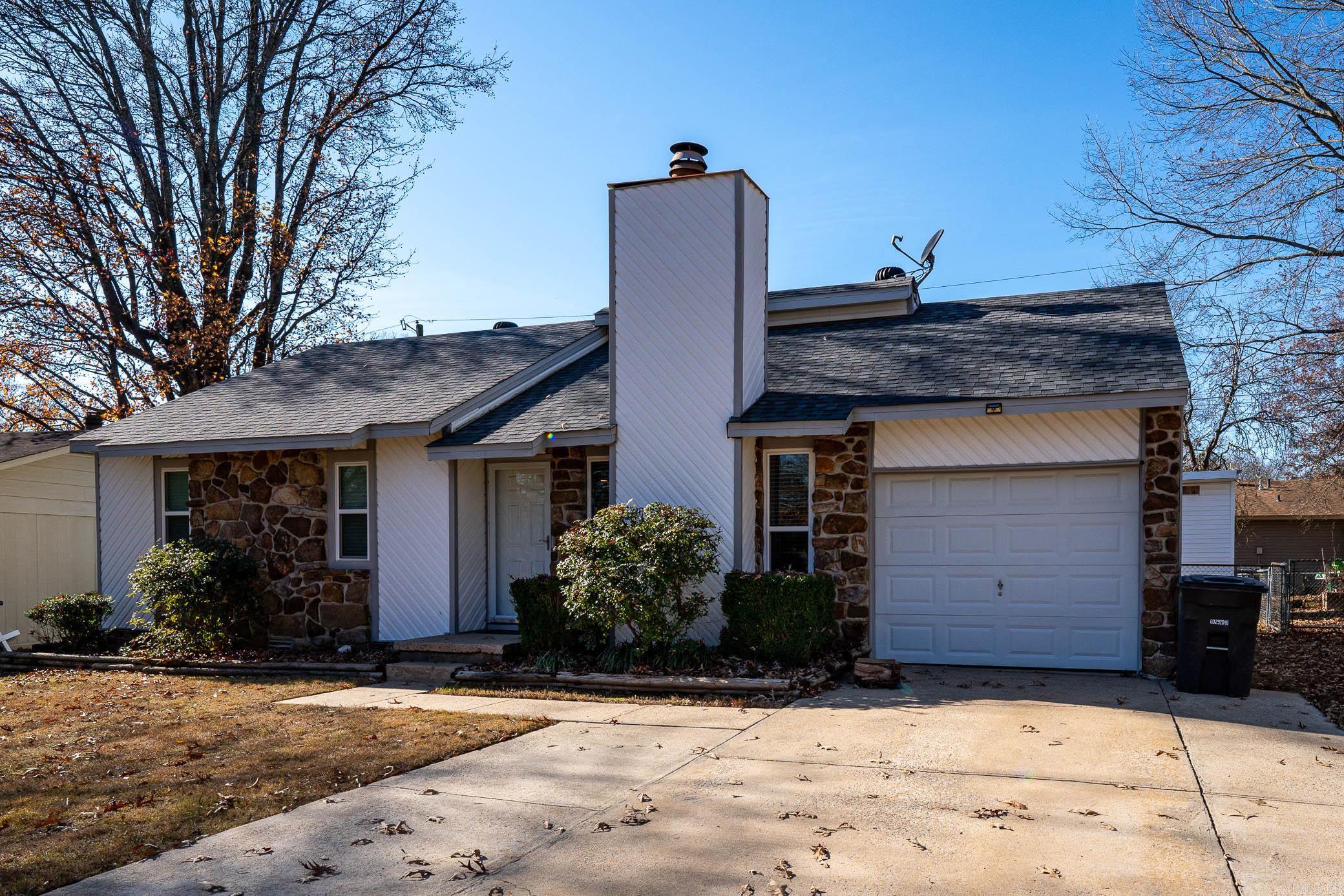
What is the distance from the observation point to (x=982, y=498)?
10648 millimetres

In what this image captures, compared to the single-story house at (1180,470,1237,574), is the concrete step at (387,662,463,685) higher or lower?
lower

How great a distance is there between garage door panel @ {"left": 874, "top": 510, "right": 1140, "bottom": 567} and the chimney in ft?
5.60

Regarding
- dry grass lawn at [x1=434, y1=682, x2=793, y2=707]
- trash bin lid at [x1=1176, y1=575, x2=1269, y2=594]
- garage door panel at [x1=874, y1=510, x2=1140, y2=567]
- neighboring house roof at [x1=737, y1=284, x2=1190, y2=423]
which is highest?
neighboring house roof at [x1=737, y1=284, x2=1190, y2=423]

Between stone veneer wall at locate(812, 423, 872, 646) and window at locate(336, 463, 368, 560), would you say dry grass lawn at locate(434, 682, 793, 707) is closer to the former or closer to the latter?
stone veneer wall at locate(812, 423, 872, 646)

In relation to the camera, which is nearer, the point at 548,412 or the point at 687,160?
the point at 687,160

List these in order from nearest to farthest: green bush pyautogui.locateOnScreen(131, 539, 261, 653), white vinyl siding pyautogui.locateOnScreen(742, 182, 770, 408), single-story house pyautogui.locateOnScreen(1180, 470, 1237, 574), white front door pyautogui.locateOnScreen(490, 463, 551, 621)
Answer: white vinyl siding pyautogui.locateOnScreen(742, 182, 770, 408), green bush pyautogui.locateOnScreen(131, 539, 261, 653), white front door pyautogui.locateOnScreen(490, 463, 551, 621), single-story house pyautogui.locateOnScreen(1180, 470, 1237, 574)

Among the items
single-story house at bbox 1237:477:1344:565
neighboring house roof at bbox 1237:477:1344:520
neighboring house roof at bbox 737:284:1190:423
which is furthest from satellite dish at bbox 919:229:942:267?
single-story house at bbox 1237:477:1344:565

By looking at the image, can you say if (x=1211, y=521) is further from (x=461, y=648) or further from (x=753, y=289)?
(x=461, y=648)

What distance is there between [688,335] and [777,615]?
11.2ft

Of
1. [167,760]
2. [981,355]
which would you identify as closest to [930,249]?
[981,355]

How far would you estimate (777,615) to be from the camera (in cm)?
991

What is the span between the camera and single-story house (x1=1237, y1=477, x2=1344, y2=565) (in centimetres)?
3156

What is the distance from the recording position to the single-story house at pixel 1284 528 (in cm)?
3156

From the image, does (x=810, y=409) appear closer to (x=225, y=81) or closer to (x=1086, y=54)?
(x=1086, y=54)
